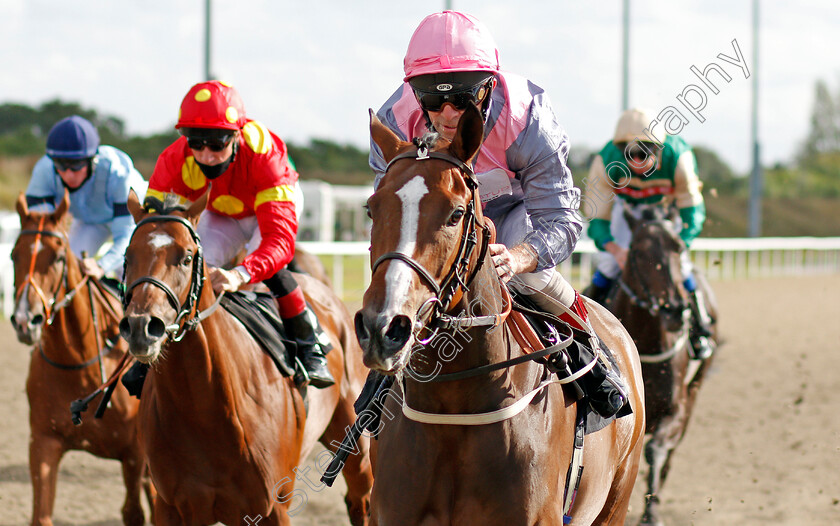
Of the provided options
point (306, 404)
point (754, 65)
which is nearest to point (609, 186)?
point (306, 404)

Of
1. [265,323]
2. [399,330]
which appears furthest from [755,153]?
[399,330]

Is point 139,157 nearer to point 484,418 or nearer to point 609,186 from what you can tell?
point 609,186

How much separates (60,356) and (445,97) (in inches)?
127

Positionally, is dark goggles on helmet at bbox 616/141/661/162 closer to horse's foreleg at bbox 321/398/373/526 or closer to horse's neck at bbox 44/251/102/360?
horse's foreleg at bbox 321/398/373/526

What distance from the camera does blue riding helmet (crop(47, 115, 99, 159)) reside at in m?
5.30

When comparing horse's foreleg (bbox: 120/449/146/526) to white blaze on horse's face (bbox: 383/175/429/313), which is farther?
horse's foreleg (bbox: 120/449/146/526)

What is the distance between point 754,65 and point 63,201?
22.6m

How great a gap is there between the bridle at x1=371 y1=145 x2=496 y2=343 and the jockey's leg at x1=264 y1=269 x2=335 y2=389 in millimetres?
1880

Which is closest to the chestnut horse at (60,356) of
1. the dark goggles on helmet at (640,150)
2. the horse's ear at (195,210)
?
the horse's ear at (195,210)

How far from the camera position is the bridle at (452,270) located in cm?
210

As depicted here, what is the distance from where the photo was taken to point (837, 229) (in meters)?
50.1

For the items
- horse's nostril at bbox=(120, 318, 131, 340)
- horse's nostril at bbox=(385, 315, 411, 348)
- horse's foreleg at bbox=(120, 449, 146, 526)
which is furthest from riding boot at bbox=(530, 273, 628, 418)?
horse's foreleg at bbox=(120, 449, 146, 526)

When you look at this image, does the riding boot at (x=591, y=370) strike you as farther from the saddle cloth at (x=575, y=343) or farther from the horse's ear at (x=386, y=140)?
the horse's ear at (x=386, y=140)

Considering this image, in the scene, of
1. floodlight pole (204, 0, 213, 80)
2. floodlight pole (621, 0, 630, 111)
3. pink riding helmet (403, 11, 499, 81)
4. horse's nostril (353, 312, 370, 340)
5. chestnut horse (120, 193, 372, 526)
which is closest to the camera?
horse's nostril (353, 312, 370, 340)
